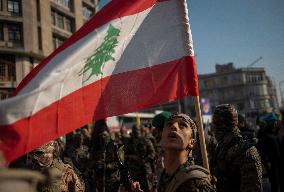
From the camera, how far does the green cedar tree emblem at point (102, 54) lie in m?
3.09

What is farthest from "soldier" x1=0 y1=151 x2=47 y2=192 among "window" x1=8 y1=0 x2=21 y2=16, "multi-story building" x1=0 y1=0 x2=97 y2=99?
"window" x1=8 y1=0 x2=21 y2=16

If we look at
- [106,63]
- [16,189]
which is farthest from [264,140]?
[16,189]

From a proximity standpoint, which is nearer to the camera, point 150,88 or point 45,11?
point 150,88

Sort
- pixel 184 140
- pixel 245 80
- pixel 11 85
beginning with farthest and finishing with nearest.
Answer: pixel 245 80 < pixel 11 85 < pixel 184 140

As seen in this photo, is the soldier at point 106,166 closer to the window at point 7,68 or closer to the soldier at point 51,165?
the soldier at point 51,165

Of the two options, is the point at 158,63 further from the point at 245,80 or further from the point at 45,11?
the point at 245,80

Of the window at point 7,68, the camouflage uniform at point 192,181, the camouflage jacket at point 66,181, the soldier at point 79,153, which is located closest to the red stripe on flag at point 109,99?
the camouflage uniform at point 192,181

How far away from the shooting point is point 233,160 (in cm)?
353

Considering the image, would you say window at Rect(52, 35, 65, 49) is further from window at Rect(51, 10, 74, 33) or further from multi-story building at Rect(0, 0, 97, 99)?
window at Rect(51, 10, 74, 33)

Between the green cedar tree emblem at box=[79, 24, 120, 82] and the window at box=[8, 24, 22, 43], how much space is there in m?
36.6

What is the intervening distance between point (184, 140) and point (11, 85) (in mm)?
35857

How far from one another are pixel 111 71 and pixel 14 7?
3784 centimetres

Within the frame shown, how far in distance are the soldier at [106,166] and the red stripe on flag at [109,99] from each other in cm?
459

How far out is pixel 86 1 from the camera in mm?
50406
